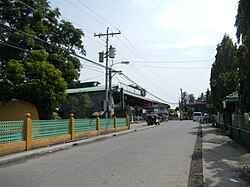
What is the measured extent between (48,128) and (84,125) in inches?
244

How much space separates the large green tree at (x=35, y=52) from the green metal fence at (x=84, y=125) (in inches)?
115

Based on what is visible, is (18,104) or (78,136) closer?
(78,136)

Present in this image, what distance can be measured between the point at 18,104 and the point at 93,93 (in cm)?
2671

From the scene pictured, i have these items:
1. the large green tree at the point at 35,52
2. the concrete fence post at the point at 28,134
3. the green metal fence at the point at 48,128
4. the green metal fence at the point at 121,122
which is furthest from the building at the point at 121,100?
the concrete fence post at the point at 28,134

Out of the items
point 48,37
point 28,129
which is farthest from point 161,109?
point 28,129

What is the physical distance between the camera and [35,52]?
2475 centimetres

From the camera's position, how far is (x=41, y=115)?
2720 cm

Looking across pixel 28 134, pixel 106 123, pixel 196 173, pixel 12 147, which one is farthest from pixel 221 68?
pixel 196 173

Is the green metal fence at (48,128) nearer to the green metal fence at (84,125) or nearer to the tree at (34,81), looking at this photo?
the green metal fence at (84,125)

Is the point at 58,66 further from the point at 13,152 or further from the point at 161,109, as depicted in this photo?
the point at 161,109

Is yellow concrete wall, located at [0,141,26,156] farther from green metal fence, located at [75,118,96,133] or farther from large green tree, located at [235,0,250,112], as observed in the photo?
large green tree, located at [235,0,250,112]

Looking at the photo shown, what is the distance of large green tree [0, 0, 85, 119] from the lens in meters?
23.3

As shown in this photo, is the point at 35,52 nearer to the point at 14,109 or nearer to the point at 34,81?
the point at 34,81

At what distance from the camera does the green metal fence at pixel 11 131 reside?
13453 millimetres
